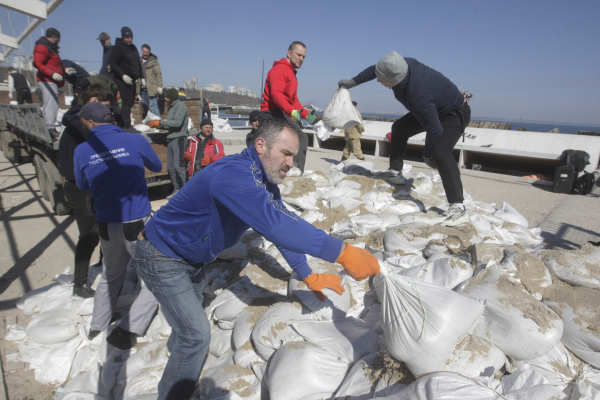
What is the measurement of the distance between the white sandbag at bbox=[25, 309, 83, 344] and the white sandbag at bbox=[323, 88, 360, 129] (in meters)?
2.85

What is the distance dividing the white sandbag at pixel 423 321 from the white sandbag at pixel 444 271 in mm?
452

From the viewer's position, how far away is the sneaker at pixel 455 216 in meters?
2.64

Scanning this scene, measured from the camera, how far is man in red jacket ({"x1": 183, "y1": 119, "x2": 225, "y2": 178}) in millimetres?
4367

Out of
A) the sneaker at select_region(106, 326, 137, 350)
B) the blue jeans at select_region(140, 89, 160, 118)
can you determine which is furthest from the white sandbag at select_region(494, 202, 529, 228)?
the blue jeans at select_region(140, 89, 160, 118)

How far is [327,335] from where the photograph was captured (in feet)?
5.37

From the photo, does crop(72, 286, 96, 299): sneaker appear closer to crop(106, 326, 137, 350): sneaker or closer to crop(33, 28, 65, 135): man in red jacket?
crop(106, 326, 137, 350): sneaker

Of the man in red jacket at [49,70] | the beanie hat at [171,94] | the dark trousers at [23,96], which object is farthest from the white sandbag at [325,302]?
the dark trousers at [23,96]

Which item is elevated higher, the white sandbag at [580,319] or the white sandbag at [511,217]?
the white sandbag at [511,217]

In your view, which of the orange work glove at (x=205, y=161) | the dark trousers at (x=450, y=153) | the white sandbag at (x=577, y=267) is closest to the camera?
the white sandbag at (x=577, y=267)

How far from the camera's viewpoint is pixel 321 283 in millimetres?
1815

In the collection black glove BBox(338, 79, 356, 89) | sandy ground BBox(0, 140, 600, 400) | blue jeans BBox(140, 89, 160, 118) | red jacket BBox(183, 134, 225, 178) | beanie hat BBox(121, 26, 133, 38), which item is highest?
beanie hat BBox(121, 26, 133, 38)

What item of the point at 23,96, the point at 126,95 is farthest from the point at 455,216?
the point at 23,96

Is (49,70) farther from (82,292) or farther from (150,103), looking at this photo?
(82,292)

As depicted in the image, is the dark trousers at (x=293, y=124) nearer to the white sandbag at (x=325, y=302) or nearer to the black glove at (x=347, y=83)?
the black glove at (x=347, y=83)
